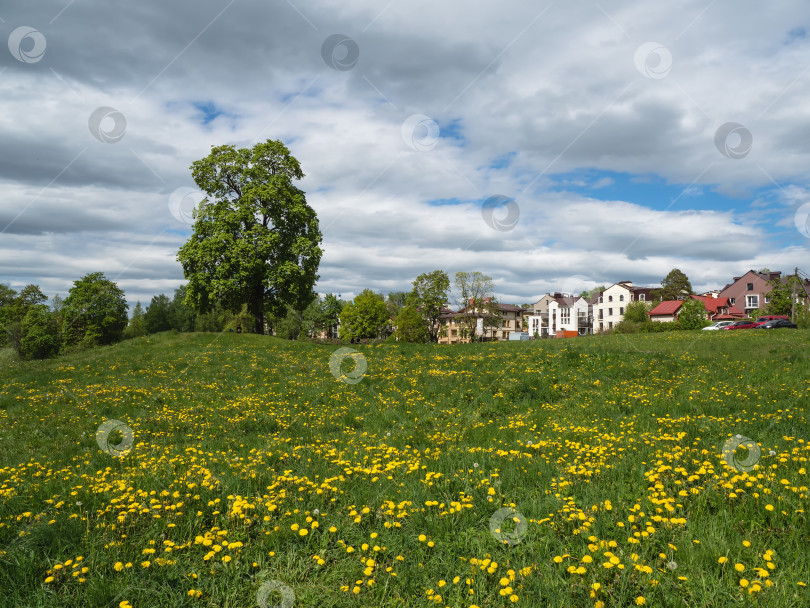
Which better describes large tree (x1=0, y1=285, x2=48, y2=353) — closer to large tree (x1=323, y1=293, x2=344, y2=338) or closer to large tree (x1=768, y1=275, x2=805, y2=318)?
large tree (x1=323, y1=293, x2=344, y2=338)

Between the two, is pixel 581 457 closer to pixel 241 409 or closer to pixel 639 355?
pixel 241 409

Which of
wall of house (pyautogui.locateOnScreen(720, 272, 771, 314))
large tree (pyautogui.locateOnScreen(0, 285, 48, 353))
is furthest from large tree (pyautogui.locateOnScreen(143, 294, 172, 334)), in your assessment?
wall of house (pyautogui.locateOnScreen(720, 272, 771, 314))

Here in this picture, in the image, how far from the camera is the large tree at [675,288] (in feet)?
380

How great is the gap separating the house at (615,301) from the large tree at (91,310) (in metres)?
105

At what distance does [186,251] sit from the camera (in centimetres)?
3388

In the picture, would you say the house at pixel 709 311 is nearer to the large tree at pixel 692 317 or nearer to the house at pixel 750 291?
the house at pixel 750 291

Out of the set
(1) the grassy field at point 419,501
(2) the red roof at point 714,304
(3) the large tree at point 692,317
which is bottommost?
(1) the grassy field at point 419,501

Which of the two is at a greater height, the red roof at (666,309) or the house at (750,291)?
the house at (750,291)

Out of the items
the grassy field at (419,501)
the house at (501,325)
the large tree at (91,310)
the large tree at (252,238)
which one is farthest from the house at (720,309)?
the large tree at (91,310)

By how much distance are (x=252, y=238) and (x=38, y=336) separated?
52.0 m

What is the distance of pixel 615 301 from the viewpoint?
122688 mm

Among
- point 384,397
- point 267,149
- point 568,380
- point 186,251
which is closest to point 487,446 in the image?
point 384,397

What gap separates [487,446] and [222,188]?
33.4m

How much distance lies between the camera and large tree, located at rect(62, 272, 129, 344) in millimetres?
67875
